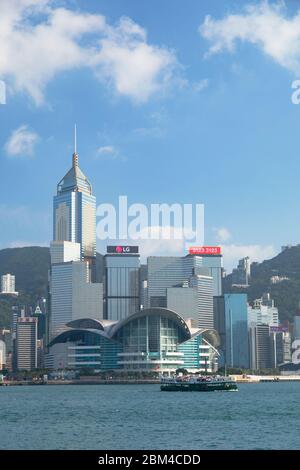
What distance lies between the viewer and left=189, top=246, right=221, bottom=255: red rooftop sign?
16162 centimetres

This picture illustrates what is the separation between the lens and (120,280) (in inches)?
6078

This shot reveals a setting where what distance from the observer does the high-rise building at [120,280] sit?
152875 millimetres

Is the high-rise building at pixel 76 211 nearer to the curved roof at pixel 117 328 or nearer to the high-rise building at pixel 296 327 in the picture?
the curved roof at pixel 117 328

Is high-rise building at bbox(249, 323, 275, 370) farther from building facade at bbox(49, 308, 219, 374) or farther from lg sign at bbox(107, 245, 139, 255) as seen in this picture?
lg sign at bbox(107, 245, 139, 255)

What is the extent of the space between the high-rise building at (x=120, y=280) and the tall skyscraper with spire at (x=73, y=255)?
3.98 metres

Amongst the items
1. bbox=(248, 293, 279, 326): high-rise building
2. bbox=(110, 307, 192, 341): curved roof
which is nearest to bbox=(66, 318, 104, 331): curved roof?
bbox=(110, 307, 192, 341): curved roof

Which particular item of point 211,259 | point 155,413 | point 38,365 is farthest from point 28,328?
point 155,413

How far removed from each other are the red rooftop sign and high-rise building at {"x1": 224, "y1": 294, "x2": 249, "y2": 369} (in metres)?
10.4

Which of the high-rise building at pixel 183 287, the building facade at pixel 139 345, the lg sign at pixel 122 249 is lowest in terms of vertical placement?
the building facade at pixel 139 345

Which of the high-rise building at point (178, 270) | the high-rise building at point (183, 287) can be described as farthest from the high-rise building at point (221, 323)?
the high-rise building at point (183, 287)

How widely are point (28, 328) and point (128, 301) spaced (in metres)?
22.6

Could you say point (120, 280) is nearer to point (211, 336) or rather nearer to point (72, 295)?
point (72, 295)
